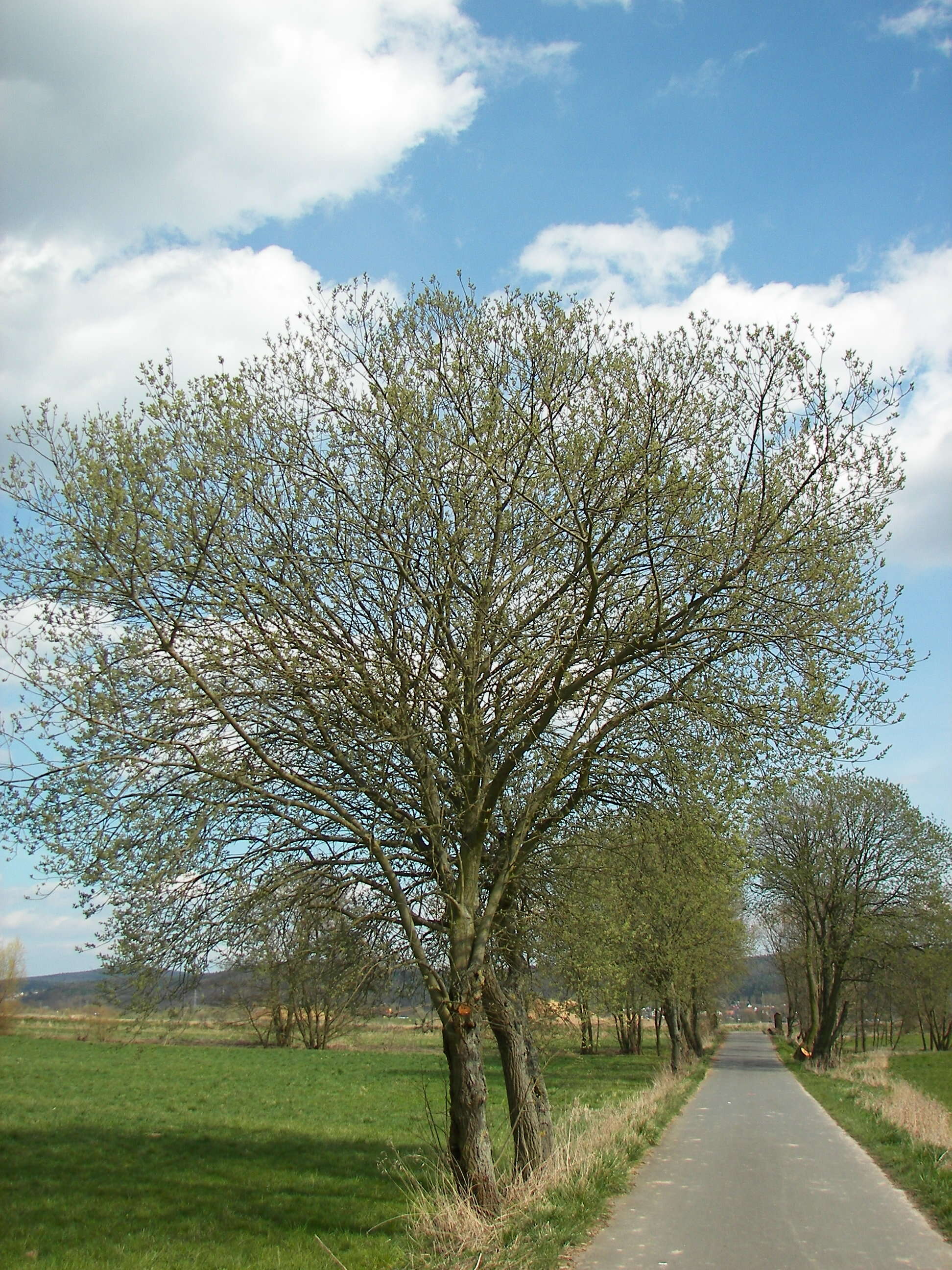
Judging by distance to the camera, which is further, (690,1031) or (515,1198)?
(690,1031)

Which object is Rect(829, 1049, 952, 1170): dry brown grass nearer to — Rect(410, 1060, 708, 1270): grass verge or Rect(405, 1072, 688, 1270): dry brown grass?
Rect(405, 1072, 688, 1270): dry brown grass

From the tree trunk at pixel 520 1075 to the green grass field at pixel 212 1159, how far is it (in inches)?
41.6

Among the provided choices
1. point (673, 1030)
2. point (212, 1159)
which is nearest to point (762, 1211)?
point (212, 1159)

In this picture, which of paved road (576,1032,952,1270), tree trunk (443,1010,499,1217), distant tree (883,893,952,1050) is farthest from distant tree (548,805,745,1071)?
distant tree (883,893,952,1050)

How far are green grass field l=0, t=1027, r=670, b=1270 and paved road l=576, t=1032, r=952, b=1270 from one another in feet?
7.60

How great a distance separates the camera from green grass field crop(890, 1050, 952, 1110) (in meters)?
29.5

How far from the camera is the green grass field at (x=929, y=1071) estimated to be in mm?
29500

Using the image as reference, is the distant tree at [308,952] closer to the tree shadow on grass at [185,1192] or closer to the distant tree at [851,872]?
the tree shadow on grass at [185,1192]

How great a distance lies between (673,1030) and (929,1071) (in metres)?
16.8

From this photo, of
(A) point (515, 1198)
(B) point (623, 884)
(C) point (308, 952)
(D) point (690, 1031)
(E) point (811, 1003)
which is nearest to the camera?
(A) point (515, 1198)

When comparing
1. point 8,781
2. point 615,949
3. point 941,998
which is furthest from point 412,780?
point 941,998

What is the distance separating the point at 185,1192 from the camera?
502 inches

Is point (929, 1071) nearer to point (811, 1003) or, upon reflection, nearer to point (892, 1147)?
point (811, 1003)

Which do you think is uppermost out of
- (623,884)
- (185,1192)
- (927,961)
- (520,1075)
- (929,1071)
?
(623,884)
